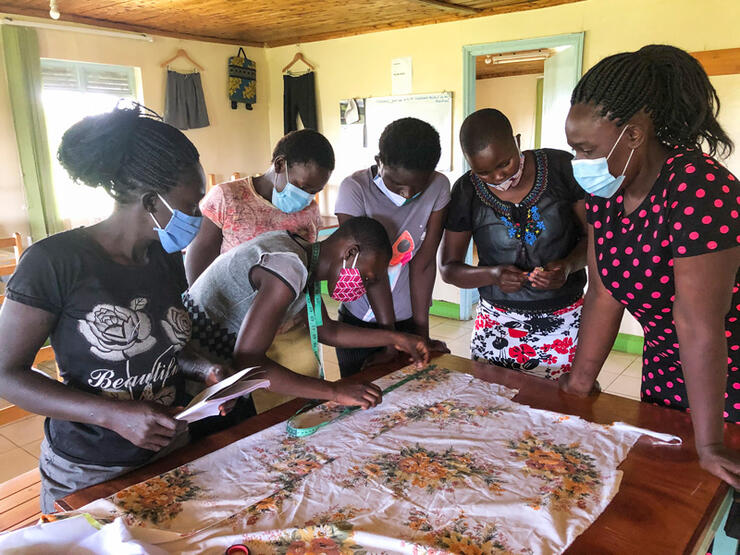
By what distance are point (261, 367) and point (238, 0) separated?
131 inches

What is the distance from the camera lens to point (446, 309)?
503 centimetres

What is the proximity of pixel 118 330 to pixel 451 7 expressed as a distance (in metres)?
3.70

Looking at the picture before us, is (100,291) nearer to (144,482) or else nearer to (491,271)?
(144,482)

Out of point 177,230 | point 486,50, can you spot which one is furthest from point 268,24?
point 177,230

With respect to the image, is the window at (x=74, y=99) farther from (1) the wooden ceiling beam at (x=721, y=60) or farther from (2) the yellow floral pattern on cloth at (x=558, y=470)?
(1) the wooden ceiling beam at (x=721, y=60)

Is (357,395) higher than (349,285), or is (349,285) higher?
(349,285)

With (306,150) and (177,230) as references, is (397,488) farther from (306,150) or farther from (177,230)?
(306,150)

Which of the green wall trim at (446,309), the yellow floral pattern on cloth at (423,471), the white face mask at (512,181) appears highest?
the white face mask at (512,181)

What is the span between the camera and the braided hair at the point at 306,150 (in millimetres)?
1961

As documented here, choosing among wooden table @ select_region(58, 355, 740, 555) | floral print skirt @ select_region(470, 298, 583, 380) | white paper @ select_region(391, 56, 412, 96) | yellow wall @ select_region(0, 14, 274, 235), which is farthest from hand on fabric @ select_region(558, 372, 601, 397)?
yellow wall @ select_region(0, 14, 274, 235)

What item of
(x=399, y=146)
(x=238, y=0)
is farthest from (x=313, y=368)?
(x=238, y=0)

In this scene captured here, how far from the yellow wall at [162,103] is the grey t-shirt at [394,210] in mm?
3437

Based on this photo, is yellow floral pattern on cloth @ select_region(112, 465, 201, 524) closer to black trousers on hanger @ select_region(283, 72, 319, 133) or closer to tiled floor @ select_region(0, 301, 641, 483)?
tiled floor @ select_region(0, 301, 641, 483)

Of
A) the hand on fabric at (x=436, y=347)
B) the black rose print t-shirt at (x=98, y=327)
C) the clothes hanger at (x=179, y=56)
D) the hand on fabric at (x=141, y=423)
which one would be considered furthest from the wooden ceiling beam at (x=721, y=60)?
the clothes hanger at (x=179, y=56)
